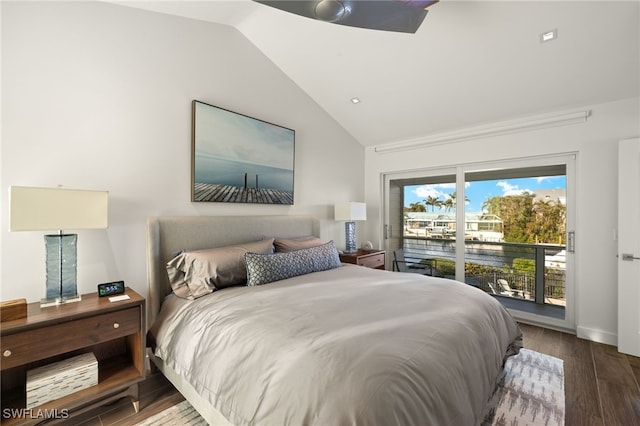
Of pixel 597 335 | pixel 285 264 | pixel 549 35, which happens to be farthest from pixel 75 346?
pixel 597 335

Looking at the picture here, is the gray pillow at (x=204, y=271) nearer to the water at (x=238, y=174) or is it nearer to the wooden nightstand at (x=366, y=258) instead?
the water at (x=238, y=174)

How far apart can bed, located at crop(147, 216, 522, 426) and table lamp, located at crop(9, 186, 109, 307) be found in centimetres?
49

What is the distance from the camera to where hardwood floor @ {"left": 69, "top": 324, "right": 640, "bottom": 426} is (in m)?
1.79

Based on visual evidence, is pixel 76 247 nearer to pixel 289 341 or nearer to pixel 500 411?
pixel 289 341

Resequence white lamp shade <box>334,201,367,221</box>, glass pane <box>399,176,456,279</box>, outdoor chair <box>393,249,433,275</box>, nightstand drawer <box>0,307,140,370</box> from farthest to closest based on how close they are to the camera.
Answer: outdoor chair <box>393,249,433,275</box> → glass pane <box>399,176,456,279</box> → white lamp shade <box>334,201,367,221</box> → nightstand drawer <box>0,307,140,370</box>

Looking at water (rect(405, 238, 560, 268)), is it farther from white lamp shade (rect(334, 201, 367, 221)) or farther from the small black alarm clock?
the small black alarm clock

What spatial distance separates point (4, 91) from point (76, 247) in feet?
3.41

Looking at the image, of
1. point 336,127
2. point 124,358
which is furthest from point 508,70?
point 124,358

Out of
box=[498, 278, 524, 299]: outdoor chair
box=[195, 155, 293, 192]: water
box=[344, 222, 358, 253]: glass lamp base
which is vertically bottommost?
box=[498, 278, 524, 299]: outdoor chair

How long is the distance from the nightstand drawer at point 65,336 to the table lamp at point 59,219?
0.27 meters

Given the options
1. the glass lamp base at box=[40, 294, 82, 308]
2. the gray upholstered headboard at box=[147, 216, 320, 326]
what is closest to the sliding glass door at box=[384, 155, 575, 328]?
the gray upholstered headboard at box=[147, 216, 320, 326]

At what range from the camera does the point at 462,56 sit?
2.70 m

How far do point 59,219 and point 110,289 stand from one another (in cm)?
55

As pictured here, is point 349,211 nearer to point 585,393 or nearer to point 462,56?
point 462,56
